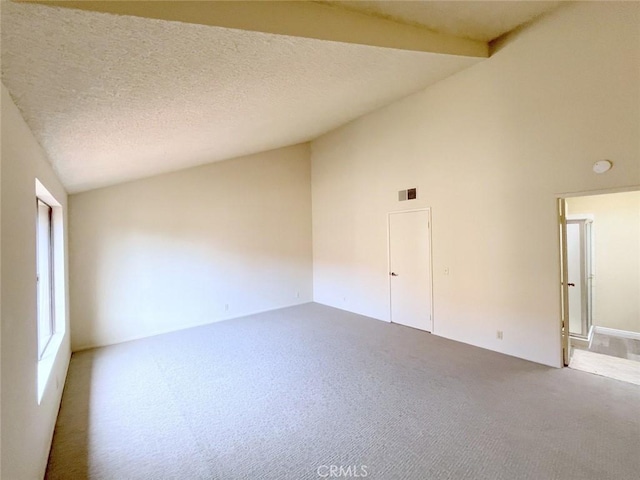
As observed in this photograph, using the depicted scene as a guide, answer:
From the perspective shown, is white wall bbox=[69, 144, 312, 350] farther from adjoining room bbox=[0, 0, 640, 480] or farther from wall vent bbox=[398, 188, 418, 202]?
wall vent bbox=[398, 188, 418, 202]

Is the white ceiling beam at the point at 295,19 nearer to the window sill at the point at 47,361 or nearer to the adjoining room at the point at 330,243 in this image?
the adjoining room at the point at 330,243

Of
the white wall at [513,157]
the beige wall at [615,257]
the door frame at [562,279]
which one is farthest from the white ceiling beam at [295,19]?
the beige wall at [615,257]

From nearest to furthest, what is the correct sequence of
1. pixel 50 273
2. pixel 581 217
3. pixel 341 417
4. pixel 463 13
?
1. pixel 341 417
2. pixel 463 13
3. pixel 50 273
4. pixel 581 217

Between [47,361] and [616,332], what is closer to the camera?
[47,361]

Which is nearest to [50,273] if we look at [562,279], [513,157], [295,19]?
[295,19]

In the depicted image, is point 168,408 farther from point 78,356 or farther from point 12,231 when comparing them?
point 78,356

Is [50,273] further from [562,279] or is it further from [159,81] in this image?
[562,279]

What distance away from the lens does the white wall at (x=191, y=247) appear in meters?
4.74

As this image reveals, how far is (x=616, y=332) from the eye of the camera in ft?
16.3

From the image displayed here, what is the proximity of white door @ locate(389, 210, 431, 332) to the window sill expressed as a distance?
14.9 ft

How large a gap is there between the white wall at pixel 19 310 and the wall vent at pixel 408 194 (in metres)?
4.52

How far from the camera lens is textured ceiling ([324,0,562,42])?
8.58 ft

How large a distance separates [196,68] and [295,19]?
74 cm

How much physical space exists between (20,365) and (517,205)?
4.67 metres
